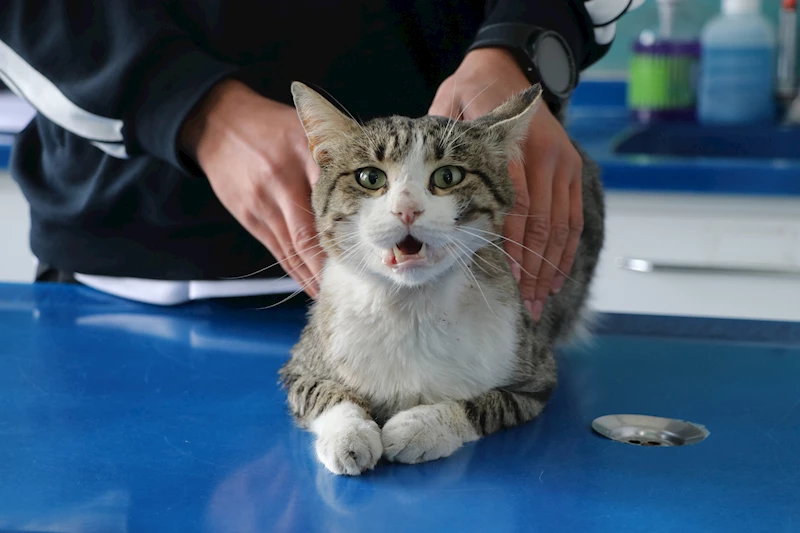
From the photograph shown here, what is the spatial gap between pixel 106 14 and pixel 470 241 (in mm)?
637

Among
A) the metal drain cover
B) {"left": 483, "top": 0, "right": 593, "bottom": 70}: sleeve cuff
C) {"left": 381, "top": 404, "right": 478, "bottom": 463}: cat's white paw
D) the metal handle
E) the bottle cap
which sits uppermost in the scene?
{"left": 483, "top": 0, "right": 593, "bottom": 70}: sleeve cuff

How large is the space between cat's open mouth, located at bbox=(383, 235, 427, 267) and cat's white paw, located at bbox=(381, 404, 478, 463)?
0.15 m

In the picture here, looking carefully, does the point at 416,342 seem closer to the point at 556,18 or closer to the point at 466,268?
the point at 466,268

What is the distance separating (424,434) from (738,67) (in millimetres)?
→ 2027

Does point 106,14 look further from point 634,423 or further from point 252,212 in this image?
point 634,423

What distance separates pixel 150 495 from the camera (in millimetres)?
837

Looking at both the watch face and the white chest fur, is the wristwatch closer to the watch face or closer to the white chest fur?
the watch face

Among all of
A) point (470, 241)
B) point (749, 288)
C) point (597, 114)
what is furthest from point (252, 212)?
point (597, 114)

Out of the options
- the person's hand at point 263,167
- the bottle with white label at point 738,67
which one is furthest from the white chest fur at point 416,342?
the bottle with white label at point 738,67

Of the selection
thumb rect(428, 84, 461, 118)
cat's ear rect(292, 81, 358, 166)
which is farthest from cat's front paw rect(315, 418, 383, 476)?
thumb rect(428, 84, 461, 118)

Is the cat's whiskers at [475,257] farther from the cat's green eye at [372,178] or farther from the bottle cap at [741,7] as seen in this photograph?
the bottle cap at [741,7]

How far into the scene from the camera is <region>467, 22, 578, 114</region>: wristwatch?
4.15 feet

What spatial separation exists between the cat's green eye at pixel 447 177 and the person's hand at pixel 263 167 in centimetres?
18

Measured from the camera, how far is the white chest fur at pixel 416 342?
1.01m
